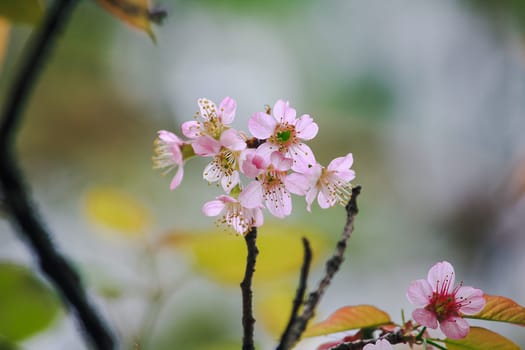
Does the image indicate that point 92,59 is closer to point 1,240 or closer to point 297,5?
point 297,5

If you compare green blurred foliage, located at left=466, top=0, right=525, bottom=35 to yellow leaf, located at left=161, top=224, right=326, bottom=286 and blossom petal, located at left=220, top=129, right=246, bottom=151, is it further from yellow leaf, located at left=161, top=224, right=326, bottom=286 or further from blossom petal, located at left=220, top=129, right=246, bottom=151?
blossom petal, located at left=220, top=129, right=246, bottom=151

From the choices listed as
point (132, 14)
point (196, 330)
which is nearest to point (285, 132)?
point (132, 14)

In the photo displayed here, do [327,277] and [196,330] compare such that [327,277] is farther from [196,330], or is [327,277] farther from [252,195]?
[196,330]

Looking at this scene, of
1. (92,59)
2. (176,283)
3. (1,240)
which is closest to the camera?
(176,283)

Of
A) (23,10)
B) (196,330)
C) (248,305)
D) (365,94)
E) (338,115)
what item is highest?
(365,94)

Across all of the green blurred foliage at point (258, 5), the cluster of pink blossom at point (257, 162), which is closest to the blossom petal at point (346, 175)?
the cluster of pink blossom at point (257, 162)

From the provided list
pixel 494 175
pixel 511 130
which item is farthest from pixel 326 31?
pixel 511 130
